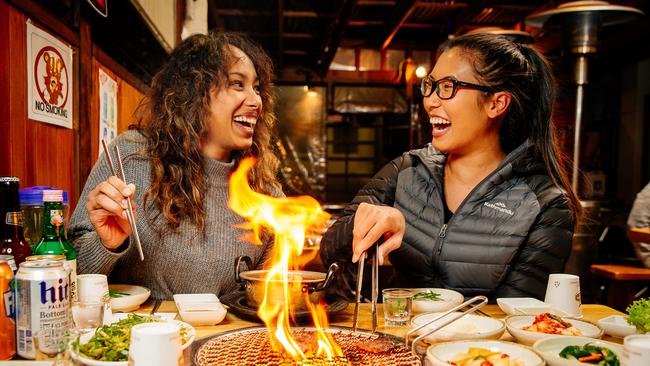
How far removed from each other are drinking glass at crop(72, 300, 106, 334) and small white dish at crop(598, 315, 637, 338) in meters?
1.60

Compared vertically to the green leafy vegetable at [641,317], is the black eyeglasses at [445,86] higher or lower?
higher

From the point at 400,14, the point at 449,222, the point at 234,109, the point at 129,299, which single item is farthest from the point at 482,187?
the point at 400,14

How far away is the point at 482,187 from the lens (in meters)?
2.49

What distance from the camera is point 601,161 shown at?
11414mm

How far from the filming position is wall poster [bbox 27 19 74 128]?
260cm

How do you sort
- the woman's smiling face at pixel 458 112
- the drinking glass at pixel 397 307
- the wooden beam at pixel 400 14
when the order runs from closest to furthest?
the drinking glass at pixel 397 307
the woman's smiling face at pixel 458 112
the wooden beam at pixel 400 14

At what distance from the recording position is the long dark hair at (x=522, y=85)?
8.68 ft

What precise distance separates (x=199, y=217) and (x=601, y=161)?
435 inches

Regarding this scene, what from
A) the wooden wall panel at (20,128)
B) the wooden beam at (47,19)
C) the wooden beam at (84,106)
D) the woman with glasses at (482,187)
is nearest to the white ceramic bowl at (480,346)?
the woman with glasses at (482,187)

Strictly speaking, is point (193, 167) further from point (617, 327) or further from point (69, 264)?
point (617, 327)

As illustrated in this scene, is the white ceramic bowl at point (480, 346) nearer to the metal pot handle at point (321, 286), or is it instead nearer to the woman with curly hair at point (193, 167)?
the metal pot handle at point (321, 286)

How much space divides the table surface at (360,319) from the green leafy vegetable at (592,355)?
1.01 feet

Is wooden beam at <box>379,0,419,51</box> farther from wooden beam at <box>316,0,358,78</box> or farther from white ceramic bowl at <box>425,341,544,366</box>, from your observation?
white ceramic bowl at <box>425,341,544,366</box>

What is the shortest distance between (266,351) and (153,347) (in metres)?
→ 0.40
